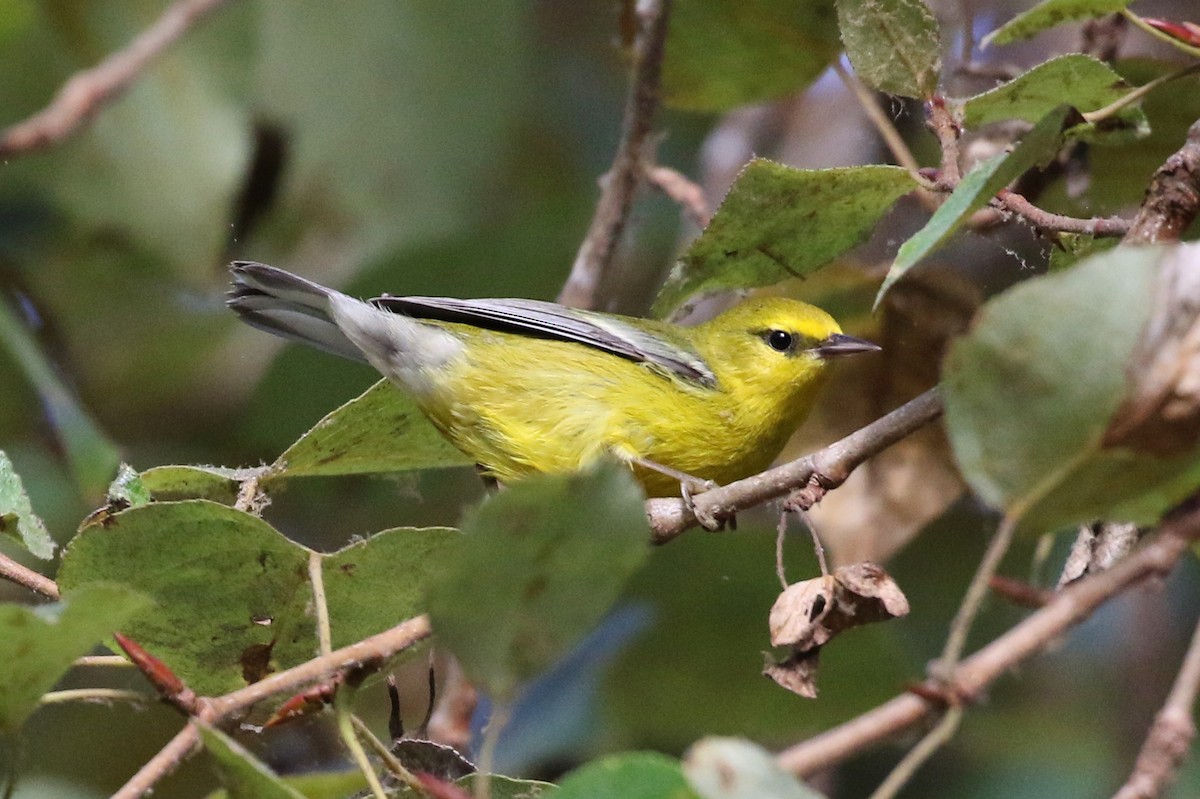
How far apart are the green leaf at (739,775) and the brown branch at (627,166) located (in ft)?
6.82

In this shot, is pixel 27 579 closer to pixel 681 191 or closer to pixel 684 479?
pixel 684 479

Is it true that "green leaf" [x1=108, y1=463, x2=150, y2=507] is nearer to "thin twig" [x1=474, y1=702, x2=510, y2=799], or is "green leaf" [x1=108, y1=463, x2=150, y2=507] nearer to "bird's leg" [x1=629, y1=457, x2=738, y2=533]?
"thin twig" [x1=474, y1=702, x2=510, y2=799]

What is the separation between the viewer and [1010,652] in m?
1.10

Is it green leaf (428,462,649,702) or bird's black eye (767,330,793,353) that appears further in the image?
bird's black eye (767,330,793,353)

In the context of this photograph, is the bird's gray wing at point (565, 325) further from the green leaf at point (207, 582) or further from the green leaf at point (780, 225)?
the green leaf at point (207, 582)

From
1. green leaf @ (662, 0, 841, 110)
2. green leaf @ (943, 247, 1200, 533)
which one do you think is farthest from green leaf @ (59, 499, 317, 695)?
green leaf @ (662, 0, 841, 110)

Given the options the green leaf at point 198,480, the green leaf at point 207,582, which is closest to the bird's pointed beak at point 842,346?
the green leaf at point 198,480

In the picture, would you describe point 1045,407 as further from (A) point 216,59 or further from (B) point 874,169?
(A) point 216,59

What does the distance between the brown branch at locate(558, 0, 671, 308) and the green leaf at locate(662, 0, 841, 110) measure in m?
0.08

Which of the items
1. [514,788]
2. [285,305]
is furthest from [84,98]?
[514,788]

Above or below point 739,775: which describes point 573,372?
above

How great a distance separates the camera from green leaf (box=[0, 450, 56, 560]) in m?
1.88

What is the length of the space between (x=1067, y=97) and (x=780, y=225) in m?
0.47

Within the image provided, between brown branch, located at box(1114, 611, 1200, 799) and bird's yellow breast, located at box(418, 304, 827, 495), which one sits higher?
bird's yellow breast, located at box(418, 304, 827, 495)
